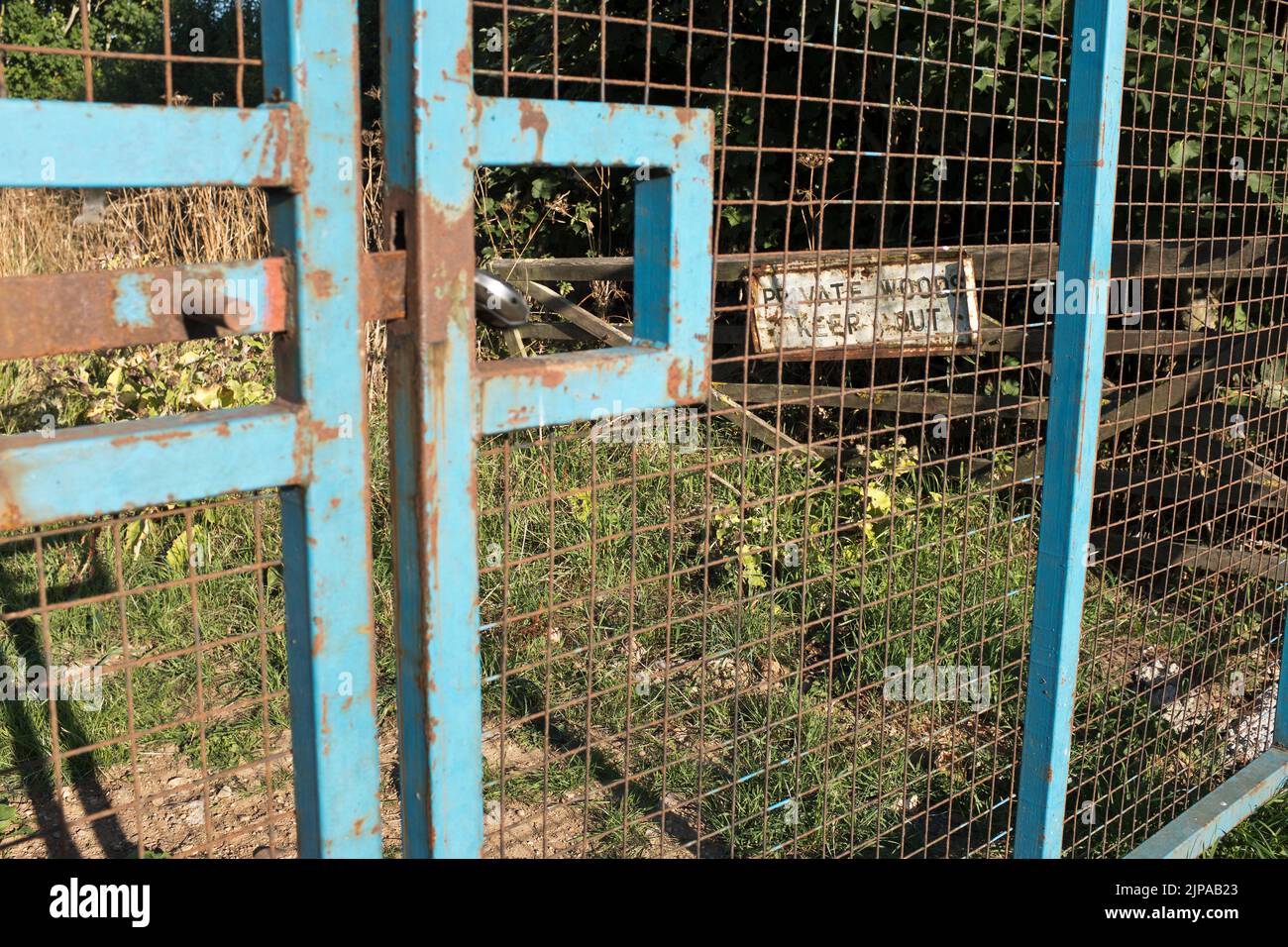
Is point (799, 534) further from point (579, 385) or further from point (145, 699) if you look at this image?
point (579, 385)

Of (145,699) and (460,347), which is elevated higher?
(460,347)

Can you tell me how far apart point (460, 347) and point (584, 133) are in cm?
31

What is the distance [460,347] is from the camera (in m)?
1.35

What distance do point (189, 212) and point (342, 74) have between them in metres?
4.32

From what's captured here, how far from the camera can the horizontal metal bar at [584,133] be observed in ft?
4.47

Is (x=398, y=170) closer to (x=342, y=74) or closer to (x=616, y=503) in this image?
(x=342, y=74)

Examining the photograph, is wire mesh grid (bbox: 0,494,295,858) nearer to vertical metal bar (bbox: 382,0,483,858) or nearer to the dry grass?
the dry grass

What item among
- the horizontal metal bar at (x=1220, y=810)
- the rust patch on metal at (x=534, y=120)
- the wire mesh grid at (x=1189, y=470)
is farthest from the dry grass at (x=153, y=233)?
the horizontal metal bar at (x=1220, y=810)

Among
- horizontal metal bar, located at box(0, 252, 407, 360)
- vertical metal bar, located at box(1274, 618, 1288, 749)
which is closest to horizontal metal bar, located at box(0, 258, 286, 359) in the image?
horizontal metal bar, located at box(0, 252, 407, 360)

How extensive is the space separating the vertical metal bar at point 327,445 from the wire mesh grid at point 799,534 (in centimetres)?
102

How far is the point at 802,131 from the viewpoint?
495 cm

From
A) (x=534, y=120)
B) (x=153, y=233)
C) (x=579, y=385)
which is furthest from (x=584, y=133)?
(x=153, y=233)

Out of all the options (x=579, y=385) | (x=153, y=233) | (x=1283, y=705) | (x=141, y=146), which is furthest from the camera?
(x=153, y=233)

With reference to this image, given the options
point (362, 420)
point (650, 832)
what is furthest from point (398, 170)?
point (650, 832)
